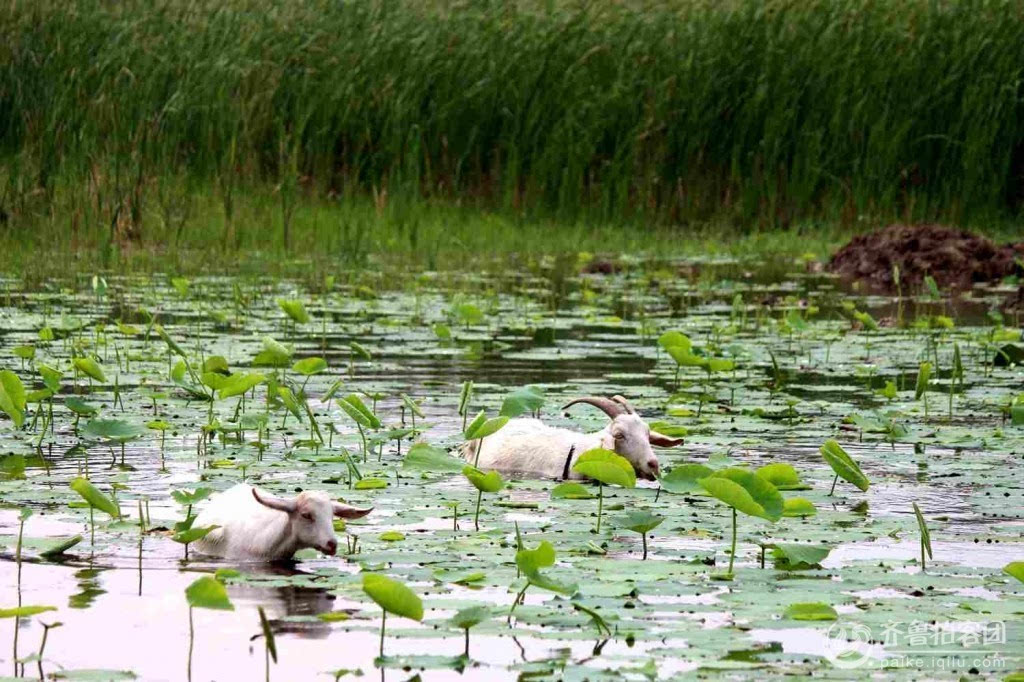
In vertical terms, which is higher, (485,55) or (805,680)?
(485,55)

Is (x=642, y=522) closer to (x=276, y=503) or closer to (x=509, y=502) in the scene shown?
(x=509, y=502)

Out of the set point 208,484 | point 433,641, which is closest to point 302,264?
point 208,484

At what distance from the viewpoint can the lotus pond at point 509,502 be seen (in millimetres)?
4312

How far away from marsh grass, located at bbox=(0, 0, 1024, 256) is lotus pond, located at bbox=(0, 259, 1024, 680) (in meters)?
6.34

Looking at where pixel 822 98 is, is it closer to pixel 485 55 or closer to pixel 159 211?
pixel 485 55

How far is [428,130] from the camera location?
59.2 ft

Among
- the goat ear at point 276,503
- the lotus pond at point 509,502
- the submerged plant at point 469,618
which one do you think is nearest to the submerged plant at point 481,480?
the lotus pond at point 509,502

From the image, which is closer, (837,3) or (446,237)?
(446,237)

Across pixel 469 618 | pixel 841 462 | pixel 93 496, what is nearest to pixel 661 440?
pixel 841 462

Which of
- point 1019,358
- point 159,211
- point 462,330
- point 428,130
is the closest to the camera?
point 1019,358

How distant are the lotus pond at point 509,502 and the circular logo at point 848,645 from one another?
12mm

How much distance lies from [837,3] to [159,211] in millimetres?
7432

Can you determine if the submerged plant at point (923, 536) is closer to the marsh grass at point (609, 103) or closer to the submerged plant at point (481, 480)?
the submerged plant at point (481, 480)

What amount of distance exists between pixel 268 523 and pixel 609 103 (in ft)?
43.2
